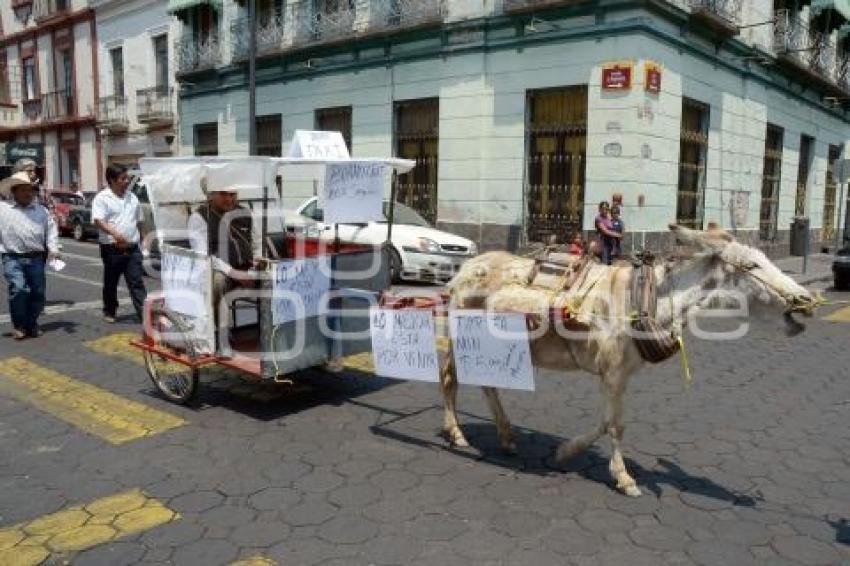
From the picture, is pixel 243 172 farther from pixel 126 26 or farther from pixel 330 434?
pixel 126 26

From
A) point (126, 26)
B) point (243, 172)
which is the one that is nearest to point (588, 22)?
point (243, 172)

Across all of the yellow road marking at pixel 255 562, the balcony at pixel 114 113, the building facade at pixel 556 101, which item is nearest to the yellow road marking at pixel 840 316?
the building facade at pixel 556 101

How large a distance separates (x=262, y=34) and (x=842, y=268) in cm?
1776

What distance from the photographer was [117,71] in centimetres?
3002

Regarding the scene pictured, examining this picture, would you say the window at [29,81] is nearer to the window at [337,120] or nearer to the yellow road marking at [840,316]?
the window at [337,120]

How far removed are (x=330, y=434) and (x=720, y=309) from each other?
3013 millimetres

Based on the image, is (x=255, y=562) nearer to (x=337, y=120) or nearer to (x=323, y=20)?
(x=337, y=120)

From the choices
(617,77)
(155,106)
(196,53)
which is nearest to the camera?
(617,77)

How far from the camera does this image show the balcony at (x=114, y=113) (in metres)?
29.1

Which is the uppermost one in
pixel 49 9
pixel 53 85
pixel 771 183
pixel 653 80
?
pixel 49 9

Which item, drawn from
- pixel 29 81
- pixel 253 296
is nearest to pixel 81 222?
pixel 29 81

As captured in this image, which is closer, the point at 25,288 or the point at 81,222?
the point at 25,288

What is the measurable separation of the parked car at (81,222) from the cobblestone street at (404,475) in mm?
16994

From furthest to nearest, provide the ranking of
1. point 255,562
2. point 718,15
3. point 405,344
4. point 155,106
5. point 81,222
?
point 155,106
point 81,222
point 718,15
point 405,344
point 255,562
